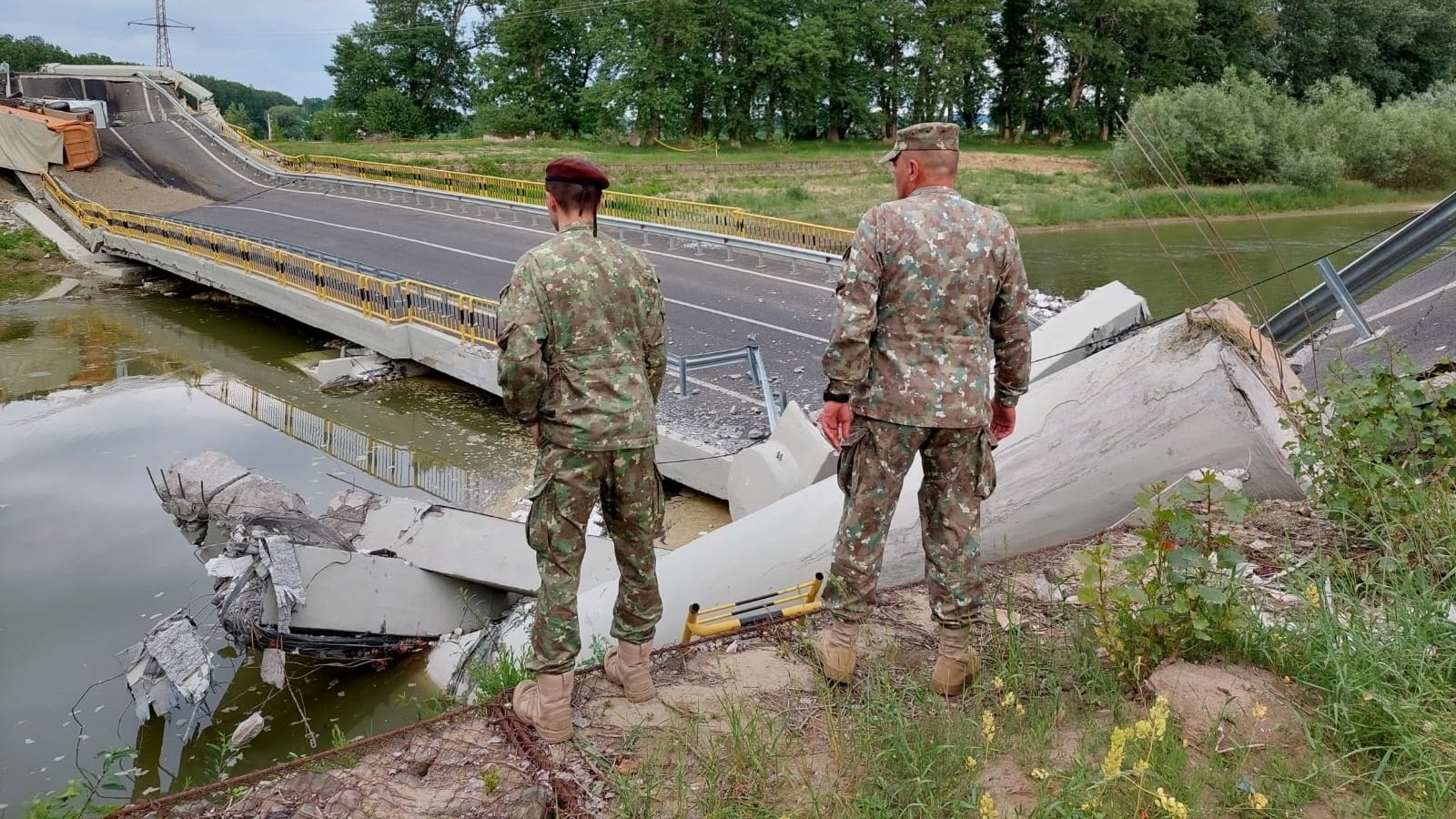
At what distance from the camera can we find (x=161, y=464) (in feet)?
35.6

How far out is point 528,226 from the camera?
22078mm

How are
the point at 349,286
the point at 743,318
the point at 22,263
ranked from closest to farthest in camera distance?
1. the point at 743,318
2. the point at 349,286
3. the point at 22,263

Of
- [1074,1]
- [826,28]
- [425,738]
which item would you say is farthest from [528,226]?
[1074,1]

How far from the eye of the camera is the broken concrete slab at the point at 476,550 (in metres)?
6.63

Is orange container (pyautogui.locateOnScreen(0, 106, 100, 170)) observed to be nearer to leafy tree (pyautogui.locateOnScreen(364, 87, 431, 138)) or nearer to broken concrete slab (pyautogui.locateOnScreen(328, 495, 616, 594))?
leafy tree (pyautogui.locateOnScreen(364, 87, 431, 138))

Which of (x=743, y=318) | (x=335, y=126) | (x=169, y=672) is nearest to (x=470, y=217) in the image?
(x=743, y=318)

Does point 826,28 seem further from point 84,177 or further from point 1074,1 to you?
point 84,177

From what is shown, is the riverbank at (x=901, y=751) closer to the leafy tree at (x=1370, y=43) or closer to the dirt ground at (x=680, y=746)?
the dirt ground at (x=680, y=746)

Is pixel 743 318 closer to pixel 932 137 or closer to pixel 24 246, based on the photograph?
pixel 932 137

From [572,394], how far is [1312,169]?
118 feet

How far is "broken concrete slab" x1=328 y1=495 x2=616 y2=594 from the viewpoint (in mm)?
6629

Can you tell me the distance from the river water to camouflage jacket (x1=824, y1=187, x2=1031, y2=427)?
5.88 feet

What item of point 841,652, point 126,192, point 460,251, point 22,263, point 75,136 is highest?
point 75,136

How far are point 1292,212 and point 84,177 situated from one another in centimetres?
3722
